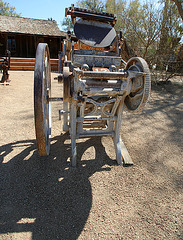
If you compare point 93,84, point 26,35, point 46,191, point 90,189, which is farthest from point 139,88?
point 26,35

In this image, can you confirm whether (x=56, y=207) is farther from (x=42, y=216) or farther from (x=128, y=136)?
(x=128, y=136)

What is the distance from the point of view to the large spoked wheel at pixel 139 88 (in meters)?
1.97

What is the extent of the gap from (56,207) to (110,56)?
232 centimetres

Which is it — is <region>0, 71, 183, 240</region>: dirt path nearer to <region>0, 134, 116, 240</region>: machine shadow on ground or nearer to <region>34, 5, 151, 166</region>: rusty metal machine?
<region>0, 134, 116, 240</region>: machine shadow on ground

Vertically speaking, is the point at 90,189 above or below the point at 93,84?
below

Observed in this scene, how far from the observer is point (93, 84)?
214 centimetres

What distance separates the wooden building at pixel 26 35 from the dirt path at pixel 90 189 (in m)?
13.8

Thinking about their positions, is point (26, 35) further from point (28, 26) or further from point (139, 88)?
point (139, 88)

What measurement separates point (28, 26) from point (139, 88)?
16.7m

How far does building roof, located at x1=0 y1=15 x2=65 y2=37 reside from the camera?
14586 millimetres

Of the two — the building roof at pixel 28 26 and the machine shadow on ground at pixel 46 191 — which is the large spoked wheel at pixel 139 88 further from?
the building roof at pixel 28 26

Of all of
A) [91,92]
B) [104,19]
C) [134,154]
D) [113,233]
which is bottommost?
[113,233]

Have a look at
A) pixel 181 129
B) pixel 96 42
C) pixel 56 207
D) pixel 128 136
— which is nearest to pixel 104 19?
pixel 96 42

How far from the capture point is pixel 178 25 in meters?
9.90
